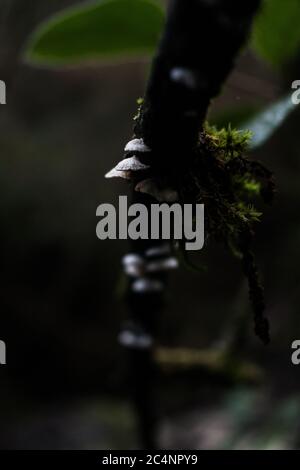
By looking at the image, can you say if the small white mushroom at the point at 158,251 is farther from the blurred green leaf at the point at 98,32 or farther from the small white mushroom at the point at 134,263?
the blurred green leaf at the point at 98,32

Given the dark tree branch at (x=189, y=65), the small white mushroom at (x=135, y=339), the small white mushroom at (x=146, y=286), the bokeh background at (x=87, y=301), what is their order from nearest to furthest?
the dark tree branch at (x=189, y=65) < the small white mushroom at (x=146, y=286) < the small white mushroom at (x=135, y=339) < the bokeh background at (x=87, y=301)

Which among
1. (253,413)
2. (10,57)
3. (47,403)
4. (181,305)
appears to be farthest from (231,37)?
(10,57)

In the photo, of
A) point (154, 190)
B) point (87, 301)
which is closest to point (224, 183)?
point (154, 190)

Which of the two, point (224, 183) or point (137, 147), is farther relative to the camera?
point (224, 183)

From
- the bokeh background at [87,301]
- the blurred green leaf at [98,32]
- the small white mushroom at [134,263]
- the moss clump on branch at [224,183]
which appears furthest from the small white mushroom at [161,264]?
the bokeh background at [87,301]

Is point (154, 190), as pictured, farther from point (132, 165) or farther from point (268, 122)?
point (268, 122)

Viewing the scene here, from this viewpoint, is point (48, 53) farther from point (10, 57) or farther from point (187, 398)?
point (10, 57)

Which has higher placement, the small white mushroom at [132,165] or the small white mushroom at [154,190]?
the small white mushroom at [132,165]
